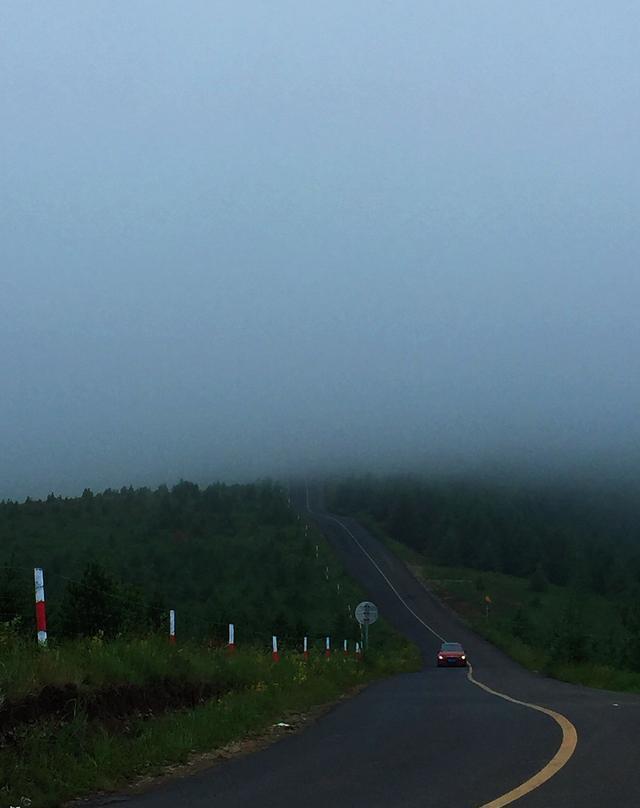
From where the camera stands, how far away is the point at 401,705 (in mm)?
19781

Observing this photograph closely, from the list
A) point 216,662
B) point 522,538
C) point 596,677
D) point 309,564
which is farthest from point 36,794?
point 522,538

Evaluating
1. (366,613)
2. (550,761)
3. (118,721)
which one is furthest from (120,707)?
(366,613)

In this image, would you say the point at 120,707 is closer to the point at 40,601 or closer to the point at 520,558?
the point at 40,601

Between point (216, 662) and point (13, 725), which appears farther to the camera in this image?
point (216, 662)

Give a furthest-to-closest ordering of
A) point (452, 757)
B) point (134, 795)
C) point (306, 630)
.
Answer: point (306, 630) < point (452, 757) < point (134, 795)

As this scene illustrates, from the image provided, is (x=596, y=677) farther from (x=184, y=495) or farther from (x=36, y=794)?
(x=184, y=495)

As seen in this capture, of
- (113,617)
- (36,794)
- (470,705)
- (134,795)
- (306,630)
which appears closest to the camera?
(36,794)

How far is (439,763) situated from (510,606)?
98.8 m

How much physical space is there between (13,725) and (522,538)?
15792cm

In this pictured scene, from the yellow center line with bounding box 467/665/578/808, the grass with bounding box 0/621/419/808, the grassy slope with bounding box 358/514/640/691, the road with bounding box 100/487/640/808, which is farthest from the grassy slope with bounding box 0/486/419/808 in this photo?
the grassy slope with bounding box 358/514/640/691

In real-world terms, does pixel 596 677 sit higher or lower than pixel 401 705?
lower

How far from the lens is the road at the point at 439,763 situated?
8930 mm

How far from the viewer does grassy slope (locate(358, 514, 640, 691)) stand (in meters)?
70.2

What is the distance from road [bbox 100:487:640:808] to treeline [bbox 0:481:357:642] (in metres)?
19.9
